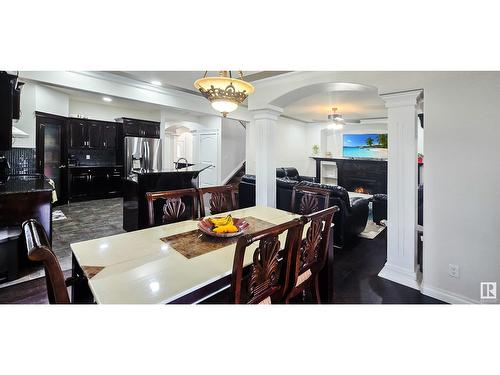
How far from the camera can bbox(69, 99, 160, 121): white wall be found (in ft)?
20.6

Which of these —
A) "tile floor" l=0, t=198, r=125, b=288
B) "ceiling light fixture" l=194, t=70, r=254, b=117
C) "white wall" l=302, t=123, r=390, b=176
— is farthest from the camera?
"white wall" l=302, t=123, r=390, b=176

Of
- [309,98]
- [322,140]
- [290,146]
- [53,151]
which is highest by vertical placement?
[309,98]

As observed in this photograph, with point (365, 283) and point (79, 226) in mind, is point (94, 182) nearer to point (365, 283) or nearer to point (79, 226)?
point (79, 226)

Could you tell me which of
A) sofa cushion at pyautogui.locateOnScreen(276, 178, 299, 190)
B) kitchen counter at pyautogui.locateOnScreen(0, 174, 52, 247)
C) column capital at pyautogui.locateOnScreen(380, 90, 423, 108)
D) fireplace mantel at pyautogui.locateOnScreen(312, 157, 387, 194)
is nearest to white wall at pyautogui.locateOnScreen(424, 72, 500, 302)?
column capital at pyautogui.locateOnScreen(380, 90, 423, 108)

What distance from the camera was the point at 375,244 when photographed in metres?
3.56

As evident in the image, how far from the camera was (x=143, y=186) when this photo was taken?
349 centimetres

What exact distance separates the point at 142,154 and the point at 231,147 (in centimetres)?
240

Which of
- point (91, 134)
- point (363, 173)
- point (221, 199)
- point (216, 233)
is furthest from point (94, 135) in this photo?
point (363, 173)

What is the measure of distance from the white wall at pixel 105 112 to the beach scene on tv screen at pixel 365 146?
223 inches

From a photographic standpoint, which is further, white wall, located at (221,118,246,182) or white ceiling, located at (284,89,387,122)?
white wall, located at (221,118,246,182)

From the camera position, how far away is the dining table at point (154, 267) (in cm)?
99

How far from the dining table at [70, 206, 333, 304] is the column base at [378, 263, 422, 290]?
1.72 metres

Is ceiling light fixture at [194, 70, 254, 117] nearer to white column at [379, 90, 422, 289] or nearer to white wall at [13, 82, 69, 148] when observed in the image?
white column at [379, 90, 422, 289]
